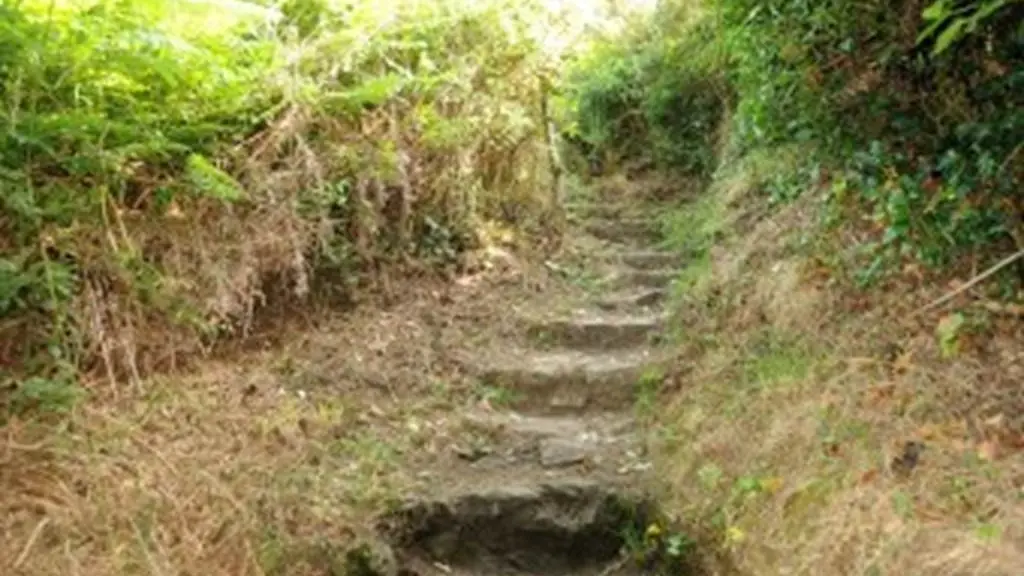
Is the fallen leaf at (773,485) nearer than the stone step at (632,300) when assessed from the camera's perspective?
Yes

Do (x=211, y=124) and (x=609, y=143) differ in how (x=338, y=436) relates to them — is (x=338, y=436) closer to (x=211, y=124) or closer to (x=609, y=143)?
(x=211, y=124)

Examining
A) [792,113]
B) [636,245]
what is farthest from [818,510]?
[636,245]

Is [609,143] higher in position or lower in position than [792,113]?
lower

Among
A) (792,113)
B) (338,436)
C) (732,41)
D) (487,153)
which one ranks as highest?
(732,41)

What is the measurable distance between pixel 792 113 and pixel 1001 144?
5.02ft

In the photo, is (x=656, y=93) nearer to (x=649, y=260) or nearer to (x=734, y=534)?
(x=649, y=260)

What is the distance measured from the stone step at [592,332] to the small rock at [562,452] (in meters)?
1.15

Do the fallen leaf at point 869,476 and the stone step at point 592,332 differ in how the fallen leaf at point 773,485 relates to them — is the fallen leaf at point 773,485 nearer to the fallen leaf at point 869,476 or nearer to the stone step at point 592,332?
the fallen leaf at point 869,476

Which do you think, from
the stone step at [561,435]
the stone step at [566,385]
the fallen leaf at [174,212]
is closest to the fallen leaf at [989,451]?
the stone step at [561,435]

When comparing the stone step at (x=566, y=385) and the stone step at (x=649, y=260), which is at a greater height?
the stone step at (x=649, y=260)

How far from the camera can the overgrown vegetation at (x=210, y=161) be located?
4.23 m

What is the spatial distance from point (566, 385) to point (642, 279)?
1.81 meters

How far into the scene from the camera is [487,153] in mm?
6766

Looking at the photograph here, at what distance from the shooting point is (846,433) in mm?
3850
